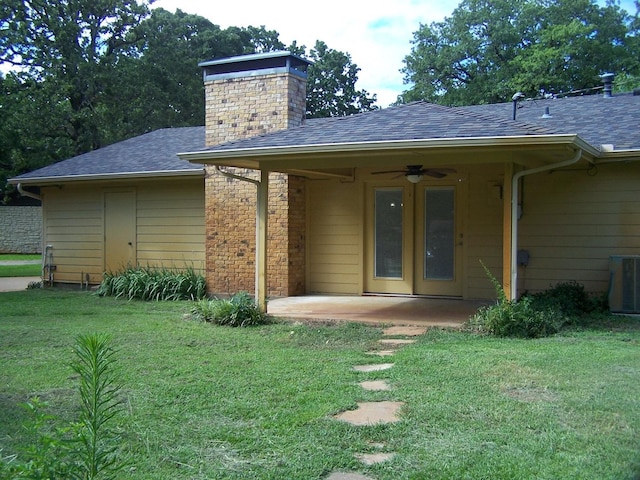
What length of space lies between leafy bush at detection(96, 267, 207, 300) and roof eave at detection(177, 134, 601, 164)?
11.7ft

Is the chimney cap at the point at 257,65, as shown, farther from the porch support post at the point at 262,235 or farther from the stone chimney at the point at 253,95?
the porch support post at the point at 262,235

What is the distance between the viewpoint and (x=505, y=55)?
27656 millimetres

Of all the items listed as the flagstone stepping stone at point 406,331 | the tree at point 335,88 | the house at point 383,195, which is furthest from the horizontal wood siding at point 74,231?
the tree at point 335,88

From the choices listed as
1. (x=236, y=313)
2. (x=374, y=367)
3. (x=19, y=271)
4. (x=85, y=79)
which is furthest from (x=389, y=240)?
(x=85, y=79)

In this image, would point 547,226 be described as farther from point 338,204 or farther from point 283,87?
point 283,87

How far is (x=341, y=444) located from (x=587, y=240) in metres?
7.47

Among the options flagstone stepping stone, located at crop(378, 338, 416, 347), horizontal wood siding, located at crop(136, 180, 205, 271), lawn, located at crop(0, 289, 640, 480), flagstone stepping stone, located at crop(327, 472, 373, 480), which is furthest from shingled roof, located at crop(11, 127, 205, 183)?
flagstone stepping stone, located at crop(327, 472, 373, 480)

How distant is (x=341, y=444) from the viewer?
4.09 m

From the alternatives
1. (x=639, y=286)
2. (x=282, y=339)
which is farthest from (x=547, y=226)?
(x=282, y=339)

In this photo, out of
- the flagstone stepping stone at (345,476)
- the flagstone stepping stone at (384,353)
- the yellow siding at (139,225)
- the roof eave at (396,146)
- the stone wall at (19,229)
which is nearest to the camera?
the flagstone stepping stone at (345,476)

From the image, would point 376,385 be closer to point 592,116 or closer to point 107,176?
point 592,116

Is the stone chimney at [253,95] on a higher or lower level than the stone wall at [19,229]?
higher

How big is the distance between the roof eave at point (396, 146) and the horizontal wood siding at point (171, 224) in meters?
3.86

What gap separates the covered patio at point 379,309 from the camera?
923 cm
